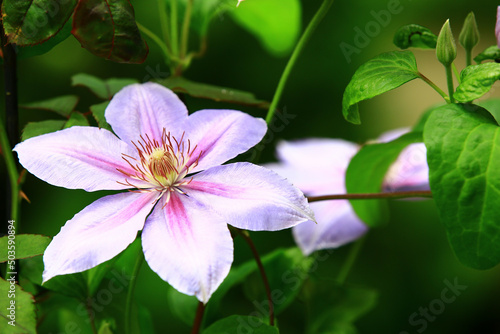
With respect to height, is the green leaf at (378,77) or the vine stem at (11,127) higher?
the green leaf at (378,77)

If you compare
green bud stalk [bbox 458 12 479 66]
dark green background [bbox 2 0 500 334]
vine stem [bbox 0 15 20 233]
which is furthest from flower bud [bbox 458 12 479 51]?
dark green background [bbox 2 0 500 334]

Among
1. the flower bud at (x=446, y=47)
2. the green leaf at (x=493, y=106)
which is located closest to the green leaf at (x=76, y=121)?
the flower bud at (x=446, y=47)

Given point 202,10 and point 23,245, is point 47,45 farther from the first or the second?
point 202,10

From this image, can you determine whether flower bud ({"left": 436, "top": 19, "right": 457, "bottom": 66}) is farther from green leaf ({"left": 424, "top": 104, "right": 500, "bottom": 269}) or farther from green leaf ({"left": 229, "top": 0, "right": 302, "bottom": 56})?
green leaf ({"left": 229, "top": 0, "right": 302, "bottom": 56})

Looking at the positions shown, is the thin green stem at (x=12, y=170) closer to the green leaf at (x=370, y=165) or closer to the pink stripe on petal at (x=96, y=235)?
the pink stripe on petal at (x=96, y=235)

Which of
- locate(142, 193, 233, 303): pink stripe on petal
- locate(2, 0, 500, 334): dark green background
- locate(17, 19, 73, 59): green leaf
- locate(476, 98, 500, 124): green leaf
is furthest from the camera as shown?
locate(2, 0, 500, 334): dark green background

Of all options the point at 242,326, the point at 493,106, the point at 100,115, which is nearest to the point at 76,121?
the point at 100,115

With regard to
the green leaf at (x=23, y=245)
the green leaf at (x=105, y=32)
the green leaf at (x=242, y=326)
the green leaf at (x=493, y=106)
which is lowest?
the green leaf at (x=242, y=326)
